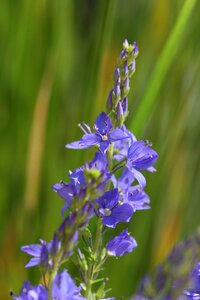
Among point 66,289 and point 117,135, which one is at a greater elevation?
point 117,135

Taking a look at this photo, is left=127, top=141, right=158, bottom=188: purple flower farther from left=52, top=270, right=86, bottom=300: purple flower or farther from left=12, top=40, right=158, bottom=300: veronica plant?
left=52, top=270, right=86, bottom=300: purple flower

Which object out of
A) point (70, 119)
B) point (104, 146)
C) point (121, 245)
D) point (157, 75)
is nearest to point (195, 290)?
point (121, 245)

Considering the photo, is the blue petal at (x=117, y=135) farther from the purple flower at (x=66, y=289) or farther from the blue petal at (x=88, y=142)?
the purple flower at (x=66, y=289)

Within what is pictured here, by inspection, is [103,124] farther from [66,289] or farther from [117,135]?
[66,289]

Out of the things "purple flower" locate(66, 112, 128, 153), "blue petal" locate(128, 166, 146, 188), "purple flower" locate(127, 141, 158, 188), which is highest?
"purple flower" locate(66, 112, 128, 153)

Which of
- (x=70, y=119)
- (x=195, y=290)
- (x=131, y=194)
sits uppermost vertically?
(x=70, y=119)

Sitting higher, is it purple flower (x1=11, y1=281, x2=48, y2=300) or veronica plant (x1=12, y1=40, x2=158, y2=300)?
veronica plant (x1=12, y1=40, x2=158, y2=300)

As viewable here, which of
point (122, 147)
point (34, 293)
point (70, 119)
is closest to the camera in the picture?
point (34, 293)

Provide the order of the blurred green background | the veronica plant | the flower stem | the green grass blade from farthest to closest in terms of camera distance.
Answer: the blurred green background < the green grass blade < the flower stem < the veronica plant

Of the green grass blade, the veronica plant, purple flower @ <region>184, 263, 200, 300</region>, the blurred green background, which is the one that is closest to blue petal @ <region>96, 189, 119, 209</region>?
the veronica plant

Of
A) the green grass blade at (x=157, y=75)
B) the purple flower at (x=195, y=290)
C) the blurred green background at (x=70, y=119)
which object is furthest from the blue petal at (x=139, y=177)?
the blurred green background at (x=70, y=119)
